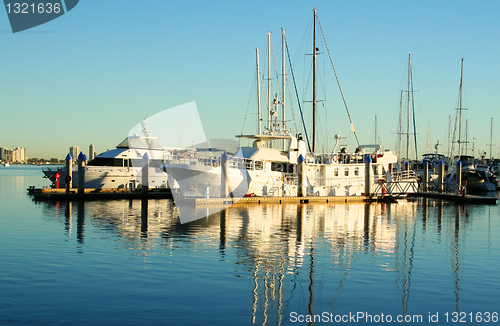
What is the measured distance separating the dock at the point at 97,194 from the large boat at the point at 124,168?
218 centimetres

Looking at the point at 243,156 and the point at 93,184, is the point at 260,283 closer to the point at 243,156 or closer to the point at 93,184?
the point at 243,156

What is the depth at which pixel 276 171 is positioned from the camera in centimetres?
4091

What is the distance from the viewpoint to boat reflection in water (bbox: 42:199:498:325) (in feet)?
41.3

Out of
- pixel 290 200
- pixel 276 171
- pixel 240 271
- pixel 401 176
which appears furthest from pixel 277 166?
pixel 240 271

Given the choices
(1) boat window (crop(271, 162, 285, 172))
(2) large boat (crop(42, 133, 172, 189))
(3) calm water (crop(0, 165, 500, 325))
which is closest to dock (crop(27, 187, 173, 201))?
(2) large boat (crop(42, 133, 172, 189))

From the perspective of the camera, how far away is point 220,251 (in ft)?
61.9

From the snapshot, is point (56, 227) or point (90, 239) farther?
point (56, 227)

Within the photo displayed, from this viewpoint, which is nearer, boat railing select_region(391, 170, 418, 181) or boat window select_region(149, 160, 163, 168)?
boat railing select_region(391, 170, 418, 181)

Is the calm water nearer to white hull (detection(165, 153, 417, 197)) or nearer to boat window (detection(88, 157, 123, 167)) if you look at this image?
white hull (detection(165, 153, 417, 197))

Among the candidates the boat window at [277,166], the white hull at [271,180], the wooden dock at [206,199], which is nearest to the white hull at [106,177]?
the wooden dock at [206,199]

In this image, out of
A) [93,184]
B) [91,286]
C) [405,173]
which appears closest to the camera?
[91,286]

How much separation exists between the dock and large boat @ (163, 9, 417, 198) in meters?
4.00

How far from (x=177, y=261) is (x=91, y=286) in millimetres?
3799

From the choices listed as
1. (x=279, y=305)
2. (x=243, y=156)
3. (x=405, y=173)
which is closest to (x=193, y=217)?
(x=243, y=156)
